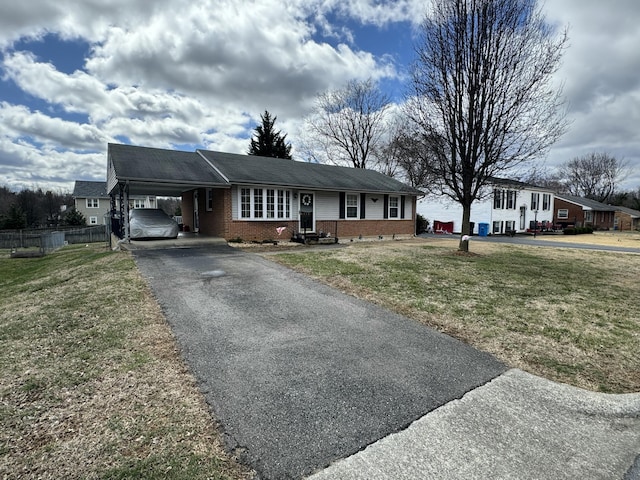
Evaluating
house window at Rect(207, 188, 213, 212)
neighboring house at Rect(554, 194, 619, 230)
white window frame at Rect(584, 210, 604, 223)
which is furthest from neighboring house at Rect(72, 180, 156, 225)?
white window frame at Rect(584, 210, 604, 223)

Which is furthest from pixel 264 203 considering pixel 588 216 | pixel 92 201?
pixel 92 201

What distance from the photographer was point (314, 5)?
1288 centimetres

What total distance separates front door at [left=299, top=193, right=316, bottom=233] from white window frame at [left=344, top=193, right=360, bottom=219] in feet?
6.64

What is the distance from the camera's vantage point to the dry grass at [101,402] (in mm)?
2080

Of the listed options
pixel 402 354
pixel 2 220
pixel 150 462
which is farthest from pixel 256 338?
pixel 2 220

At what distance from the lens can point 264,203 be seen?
14562 mm

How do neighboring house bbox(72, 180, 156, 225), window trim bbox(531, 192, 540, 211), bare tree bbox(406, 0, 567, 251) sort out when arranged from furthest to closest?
neighboring house bbox(72, 180, 156, 225)
window trim bbox(531, 192, 540, 211)
bare tree bbox(406, 0, 567, 251)

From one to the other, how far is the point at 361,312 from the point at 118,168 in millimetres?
11219

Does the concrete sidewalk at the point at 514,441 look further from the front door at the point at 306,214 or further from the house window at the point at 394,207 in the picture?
the house window at the point at 394,207

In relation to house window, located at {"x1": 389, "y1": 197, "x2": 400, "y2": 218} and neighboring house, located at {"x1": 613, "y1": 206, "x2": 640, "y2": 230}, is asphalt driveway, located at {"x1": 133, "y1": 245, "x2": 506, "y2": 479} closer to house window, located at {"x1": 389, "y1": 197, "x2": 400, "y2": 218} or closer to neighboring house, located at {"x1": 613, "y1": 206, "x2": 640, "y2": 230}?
house window, located at {"x1": 389, "y1": 197, "x2": 400, "y2": 218}

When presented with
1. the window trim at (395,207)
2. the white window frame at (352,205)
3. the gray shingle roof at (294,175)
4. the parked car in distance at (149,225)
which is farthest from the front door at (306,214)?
the parked car in distance at (149,225)

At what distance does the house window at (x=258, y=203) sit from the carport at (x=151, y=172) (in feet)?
4.60

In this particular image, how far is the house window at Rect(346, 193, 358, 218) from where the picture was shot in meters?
17.5

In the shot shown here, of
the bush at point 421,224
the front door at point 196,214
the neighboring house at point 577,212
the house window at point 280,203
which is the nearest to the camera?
the house window at point 280,203
